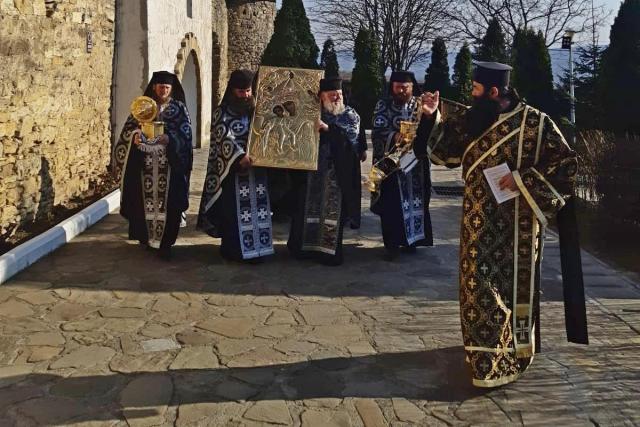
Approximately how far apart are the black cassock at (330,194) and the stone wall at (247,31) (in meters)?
14.8

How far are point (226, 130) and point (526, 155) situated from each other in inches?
125

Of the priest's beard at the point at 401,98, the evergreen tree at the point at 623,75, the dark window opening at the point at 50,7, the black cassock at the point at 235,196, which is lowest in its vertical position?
the black cassock at the point at 235,196

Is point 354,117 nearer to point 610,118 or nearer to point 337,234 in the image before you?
point 337,234

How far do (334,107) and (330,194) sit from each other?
2.66 feet

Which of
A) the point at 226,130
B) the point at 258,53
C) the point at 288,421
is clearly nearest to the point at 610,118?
the point at 226,130

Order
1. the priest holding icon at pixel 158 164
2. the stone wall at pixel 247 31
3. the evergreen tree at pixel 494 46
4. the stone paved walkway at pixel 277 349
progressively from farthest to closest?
the evergreen tree at pixel 494 46 → the stone wall at pixel 247 31 → the priest holding icon at pixel 158 164 → the stone paved walkway at pixel 277 349

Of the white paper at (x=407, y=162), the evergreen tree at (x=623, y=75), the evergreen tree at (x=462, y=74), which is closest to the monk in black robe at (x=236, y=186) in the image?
the white paper at (x=407, y=162)

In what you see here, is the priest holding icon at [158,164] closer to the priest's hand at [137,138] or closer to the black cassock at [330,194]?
the priest's hand at [137,138]

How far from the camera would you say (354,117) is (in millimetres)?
6742

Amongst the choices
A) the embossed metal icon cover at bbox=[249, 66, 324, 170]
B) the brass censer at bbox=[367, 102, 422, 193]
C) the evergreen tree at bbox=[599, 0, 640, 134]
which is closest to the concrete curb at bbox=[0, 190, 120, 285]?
the embossed metal icon cover at bbox=[249, 66, 324, 170]

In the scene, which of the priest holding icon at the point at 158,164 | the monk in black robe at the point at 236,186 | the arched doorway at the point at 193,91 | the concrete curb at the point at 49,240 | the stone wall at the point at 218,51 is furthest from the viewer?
the stone wall at the point at 218,51

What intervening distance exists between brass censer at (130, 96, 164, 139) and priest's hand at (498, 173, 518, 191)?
11.8 ft

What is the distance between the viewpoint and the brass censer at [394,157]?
18.7ft

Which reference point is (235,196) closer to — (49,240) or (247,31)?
(49,240)
